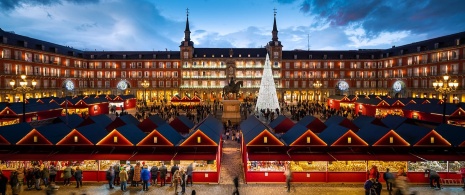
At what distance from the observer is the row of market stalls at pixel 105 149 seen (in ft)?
61.7

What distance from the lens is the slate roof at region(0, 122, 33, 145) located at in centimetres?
1989

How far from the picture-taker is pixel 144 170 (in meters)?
17.3

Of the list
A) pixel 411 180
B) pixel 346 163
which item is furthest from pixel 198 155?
pixel 411 180

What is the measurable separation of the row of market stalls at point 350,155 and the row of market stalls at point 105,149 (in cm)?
271

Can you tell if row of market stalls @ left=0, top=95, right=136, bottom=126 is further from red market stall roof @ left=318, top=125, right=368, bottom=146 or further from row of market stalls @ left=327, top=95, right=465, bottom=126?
row of market stalls @ left=327, top=95, right=465, bottom=126

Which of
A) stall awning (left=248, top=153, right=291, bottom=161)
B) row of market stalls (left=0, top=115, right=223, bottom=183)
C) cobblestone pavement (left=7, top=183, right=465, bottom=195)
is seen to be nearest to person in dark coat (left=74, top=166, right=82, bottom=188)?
cobblestone pavement (left=7, top=183, right=465, bottom=195)

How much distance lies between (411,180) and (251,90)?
72563mm

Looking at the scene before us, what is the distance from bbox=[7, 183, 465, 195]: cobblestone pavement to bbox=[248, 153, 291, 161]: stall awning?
5.18 feet

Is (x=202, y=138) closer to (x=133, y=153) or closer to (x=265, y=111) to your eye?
(x=133, y=153)

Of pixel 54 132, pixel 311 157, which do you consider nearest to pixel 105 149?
pixel 54 132

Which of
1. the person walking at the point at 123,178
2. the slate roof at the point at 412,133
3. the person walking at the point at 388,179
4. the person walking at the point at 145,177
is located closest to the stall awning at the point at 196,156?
the person walking at the point at 145,177

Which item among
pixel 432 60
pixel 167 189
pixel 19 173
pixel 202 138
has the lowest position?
pixel 167 189

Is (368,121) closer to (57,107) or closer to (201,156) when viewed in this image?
(201,156)

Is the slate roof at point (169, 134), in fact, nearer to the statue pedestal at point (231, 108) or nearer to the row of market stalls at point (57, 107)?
the row of market stalls at point (57, 107)
